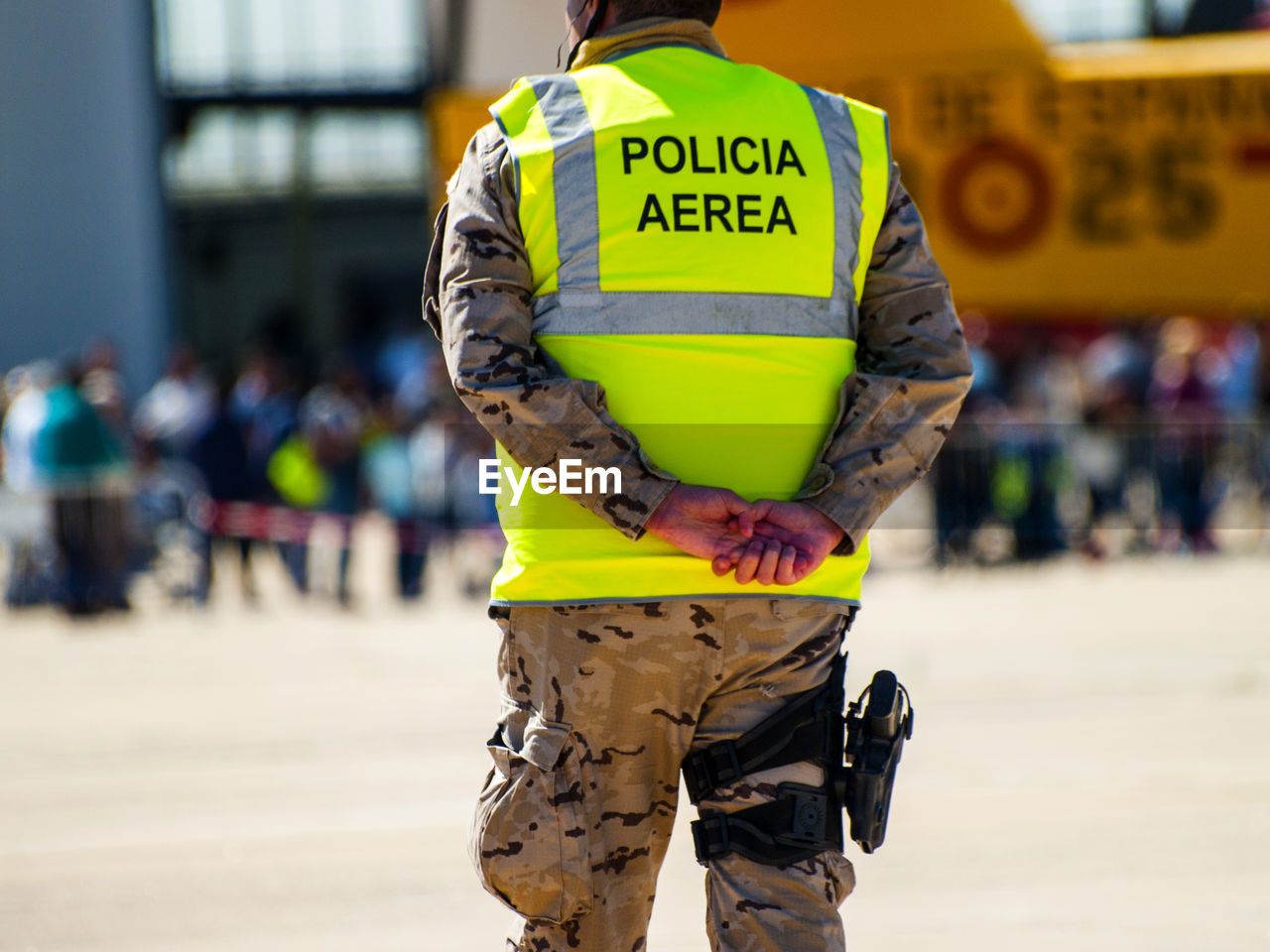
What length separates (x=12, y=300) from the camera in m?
21.4

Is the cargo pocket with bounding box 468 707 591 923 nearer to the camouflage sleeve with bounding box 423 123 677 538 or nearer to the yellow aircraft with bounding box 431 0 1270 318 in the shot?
the camouflage sleeve with bounding box 423 123 677 538

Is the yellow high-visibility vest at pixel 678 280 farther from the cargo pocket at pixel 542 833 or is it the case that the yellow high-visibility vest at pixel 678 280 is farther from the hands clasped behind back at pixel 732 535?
the cargo pocket at pixel 542 833

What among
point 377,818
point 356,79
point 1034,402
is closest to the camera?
point 377,818

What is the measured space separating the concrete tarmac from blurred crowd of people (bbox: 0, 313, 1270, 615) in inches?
67.7

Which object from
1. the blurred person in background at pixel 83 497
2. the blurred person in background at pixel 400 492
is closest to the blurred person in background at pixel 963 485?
the blurred person in background at pixel 400 492

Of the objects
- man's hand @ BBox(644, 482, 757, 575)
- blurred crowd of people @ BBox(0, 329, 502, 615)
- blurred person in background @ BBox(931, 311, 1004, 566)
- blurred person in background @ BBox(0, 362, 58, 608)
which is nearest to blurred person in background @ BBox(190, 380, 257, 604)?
blurred crowd of people @ BBox(0, 329, 502, 615)

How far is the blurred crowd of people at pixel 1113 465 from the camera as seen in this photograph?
41.5 feet

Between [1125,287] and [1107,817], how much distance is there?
3.53 m

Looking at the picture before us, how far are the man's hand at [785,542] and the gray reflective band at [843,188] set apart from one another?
1.29 feet

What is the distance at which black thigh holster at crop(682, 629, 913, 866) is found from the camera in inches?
97.1

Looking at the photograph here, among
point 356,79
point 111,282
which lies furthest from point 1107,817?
point 356,79

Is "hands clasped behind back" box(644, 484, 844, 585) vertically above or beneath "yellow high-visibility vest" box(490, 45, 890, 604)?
beneath

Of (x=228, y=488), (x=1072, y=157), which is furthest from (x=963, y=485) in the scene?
(x=228, y=488)

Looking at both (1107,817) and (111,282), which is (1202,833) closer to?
(1107,817)
